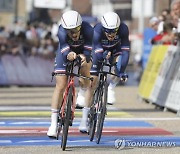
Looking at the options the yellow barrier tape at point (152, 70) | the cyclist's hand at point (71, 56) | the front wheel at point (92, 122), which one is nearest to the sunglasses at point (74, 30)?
the cyclist's hand at point (71, 56)

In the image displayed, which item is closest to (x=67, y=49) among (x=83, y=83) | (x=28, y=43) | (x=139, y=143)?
(x=83, y=83)

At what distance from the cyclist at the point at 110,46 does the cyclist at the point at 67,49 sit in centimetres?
23

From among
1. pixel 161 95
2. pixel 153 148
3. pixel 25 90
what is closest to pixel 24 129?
pixel 153 148

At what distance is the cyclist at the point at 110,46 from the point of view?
36.0 feet

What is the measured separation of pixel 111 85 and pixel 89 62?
1.94 ft

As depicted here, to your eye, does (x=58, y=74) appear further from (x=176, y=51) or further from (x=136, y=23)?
(x=136, y=23)

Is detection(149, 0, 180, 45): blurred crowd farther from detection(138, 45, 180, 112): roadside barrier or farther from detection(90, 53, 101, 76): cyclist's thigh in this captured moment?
detection(90, 53, 101, 76): cyclist's thigh

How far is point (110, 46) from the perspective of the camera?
11.3 meters

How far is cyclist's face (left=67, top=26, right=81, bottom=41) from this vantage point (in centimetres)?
1061

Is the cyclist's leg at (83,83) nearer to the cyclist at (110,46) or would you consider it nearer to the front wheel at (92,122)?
the cyclist at (110,46)

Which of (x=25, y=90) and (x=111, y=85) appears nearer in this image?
(x=111, y=85)

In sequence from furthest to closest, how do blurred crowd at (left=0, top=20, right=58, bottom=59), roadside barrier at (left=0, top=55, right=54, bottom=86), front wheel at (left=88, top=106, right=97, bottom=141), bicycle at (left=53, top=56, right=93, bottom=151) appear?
blurred crowd at (left=0, top=20, right=58, bottom=59) → roadside barrier at (left=0, top=55, right=54, bottom=86) → front wheel at (left=88, top=106, right=97, bottom=141) → bicycle at (left=53, top=56, right=93, bottom=151)

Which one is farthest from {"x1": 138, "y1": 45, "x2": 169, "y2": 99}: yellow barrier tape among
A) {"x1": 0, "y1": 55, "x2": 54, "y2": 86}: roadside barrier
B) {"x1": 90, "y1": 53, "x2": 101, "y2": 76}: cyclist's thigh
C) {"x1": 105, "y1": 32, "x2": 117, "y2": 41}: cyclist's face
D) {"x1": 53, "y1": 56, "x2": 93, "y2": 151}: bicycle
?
{"x1": 53, "y1": 56, "x2": 93, "y2": 151}: bicycle

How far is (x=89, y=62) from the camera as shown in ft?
36.6
